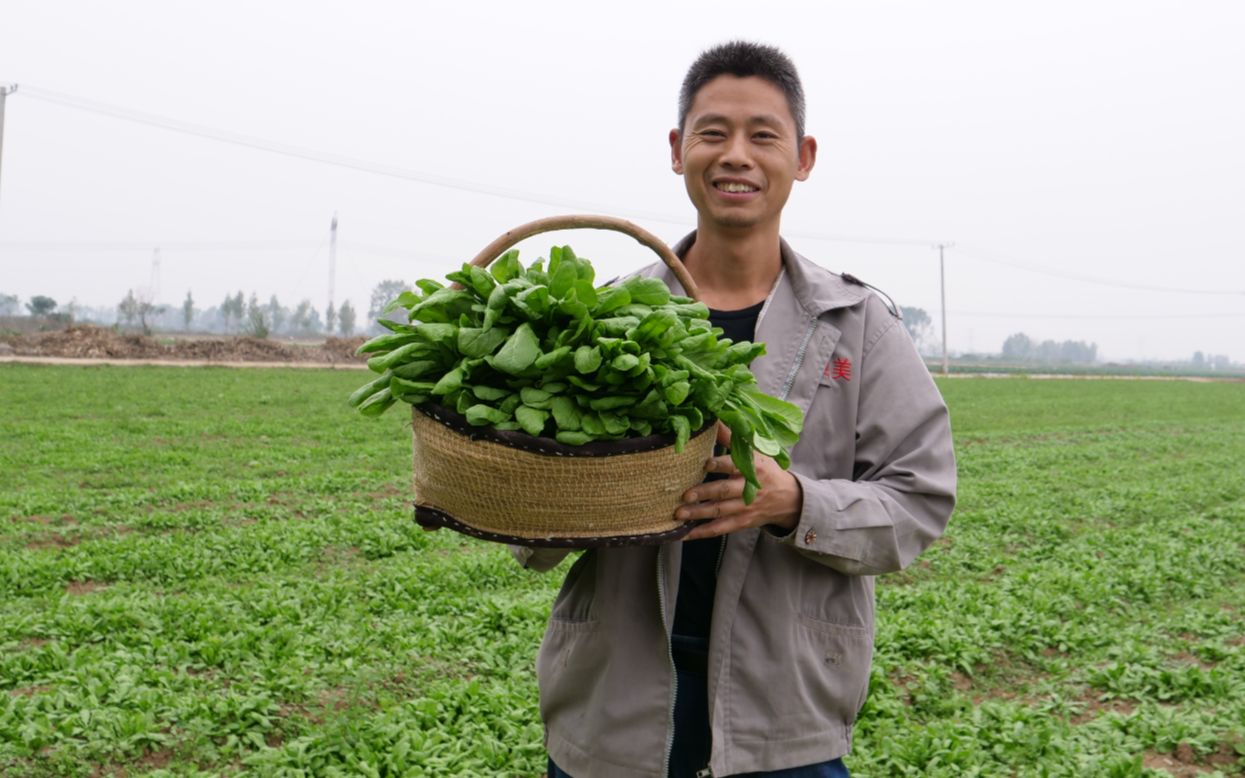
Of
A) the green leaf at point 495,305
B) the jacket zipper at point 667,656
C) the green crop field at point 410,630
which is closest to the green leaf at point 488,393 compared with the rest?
the green leaf at point 495,305

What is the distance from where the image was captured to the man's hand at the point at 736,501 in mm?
1790

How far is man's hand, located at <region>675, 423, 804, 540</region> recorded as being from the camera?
1.79 meters

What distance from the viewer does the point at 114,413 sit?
18.0m

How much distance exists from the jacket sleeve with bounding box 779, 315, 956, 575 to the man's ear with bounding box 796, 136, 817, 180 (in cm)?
40

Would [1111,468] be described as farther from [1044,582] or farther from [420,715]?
[420,715]

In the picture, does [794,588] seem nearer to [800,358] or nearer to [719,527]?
[719,527]

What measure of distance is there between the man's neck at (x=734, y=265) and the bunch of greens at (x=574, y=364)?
37 centimetres

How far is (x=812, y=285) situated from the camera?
A: 2176 mm

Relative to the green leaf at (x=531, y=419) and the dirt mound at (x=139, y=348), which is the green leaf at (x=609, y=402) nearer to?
the green leaf at (x=531, y=419)

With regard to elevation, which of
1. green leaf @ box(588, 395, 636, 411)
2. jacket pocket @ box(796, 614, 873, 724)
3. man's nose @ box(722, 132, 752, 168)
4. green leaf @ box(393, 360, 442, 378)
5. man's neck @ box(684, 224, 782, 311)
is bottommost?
jacket pocket @ box(796, 614, 873, 724)

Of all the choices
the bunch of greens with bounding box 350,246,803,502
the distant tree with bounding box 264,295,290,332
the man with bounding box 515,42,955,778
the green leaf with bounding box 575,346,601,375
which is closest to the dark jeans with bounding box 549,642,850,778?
the man with bounding box 515,42,955,778

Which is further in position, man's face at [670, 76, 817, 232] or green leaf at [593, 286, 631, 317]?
man's face at [670, 76, 817, 232]

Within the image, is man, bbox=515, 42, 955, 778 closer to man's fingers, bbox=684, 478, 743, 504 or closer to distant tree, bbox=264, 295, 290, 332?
man's fingers, bbox=684, 478, 743, 504

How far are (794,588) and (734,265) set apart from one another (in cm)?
74
